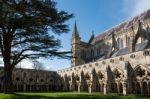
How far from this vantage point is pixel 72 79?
43.4 meters

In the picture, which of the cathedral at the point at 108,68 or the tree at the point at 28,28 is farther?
the cathedral at the point at 108,68

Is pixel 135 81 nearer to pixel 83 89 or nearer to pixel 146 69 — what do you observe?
pixel 146 69

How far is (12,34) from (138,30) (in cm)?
2260

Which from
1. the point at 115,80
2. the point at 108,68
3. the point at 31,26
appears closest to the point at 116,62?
the point at 108,68

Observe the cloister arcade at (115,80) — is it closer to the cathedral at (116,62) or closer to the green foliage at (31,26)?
the cathedral at (116,62)

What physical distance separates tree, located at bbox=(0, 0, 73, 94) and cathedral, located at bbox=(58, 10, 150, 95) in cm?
401

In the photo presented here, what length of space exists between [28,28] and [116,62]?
1496cm

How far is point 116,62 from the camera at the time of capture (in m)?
32.2

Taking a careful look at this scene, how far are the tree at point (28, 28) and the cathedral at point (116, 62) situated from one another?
4015 mm

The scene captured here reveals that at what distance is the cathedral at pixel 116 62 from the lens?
94.1ft

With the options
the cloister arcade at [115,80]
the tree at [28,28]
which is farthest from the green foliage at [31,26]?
the cloister arcade at [115,80]

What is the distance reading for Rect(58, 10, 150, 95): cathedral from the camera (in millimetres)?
28673

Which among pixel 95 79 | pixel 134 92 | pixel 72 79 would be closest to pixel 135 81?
pixel 134 92

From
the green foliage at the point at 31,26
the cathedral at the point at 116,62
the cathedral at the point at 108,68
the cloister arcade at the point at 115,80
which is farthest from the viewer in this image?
the cathedral at the point at 108,68
